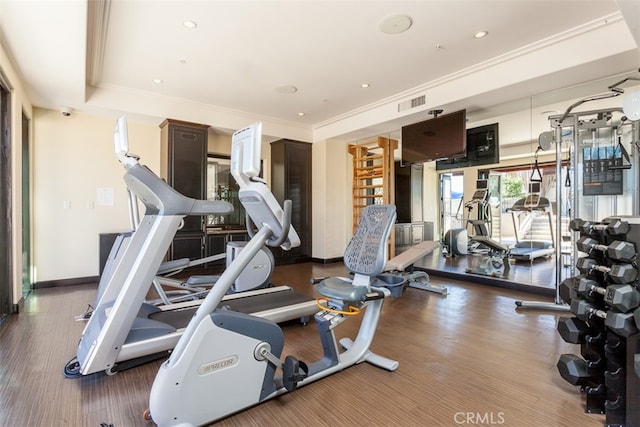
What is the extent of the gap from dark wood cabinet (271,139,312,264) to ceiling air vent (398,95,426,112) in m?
2.50

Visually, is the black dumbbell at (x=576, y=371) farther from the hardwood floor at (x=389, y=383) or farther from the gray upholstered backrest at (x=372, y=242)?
the gray upholstered backrest at (x=372, y=242)

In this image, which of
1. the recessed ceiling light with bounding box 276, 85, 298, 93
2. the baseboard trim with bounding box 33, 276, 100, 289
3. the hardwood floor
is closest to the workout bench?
the hardwood floor

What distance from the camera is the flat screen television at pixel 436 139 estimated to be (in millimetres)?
4660

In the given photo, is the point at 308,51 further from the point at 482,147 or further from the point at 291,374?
the point at 291,374

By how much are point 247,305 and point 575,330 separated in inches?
98.9

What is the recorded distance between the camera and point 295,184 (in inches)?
266

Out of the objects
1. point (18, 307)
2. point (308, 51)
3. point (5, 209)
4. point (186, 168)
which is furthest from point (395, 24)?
point (18, 307)

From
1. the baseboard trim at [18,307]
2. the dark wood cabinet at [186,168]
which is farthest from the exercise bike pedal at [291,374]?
the dark wood cabinet at [186,168]

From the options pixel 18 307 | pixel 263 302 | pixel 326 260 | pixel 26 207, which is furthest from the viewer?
pixel 326 260

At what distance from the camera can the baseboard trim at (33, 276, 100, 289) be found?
468 centimetres

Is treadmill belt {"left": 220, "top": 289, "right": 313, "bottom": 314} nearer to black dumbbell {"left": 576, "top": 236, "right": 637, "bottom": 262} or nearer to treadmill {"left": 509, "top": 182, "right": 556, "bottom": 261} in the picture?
black dumbbell {"left": 576, "top": 236, "right": 637, "bottom": 262}

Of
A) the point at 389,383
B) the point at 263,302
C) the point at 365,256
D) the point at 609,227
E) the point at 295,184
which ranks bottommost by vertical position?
the point at 389,383

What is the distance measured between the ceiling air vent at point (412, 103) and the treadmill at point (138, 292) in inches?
148

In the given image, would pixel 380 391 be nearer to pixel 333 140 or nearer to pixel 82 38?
pixel 82 38
